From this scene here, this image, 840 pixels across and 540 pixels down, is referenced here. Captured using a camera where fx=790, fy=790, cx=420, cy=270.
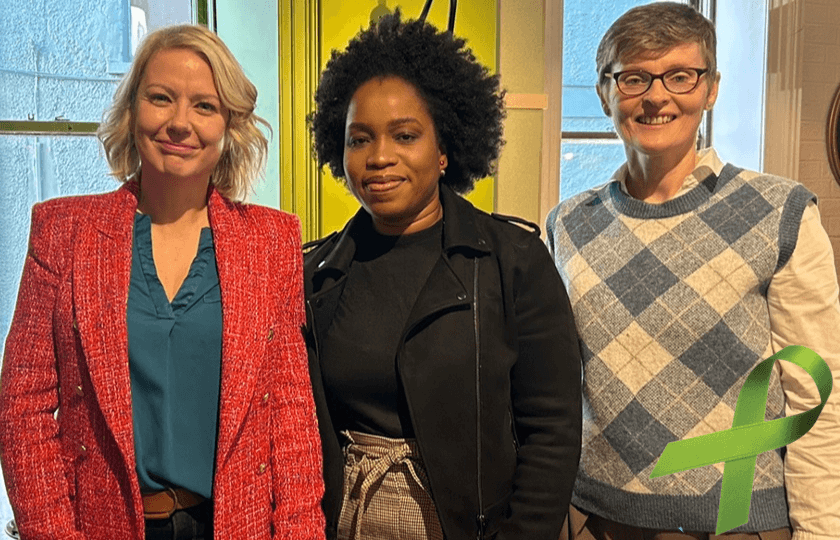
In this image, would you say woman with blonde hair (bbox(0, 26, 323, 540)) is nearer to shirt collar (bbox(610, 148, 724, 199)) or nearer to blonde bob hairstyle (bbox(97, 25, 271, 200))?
blonde bob hairstyle (bbox(97, 25, 271, 200))

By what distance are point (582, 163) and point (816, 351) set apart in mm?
2026

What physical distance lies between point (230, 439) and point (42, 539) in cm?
36

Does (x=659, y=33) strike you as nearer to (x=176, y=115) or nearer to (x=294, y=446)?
(x=176, y=115)

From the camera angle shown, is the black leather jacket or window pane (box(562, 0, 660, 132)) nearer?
the black leather jacket

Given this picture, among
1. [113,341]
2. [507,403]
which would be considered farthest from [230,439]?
[507,403]

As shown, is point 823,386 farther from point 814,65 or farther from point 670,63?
point 814,65

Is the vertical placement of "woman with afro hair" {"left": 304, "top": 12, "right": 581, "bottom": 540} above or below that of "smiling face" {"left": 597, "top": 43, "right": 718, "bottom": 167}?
below

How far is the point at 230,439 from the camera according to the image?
1357 millimetres

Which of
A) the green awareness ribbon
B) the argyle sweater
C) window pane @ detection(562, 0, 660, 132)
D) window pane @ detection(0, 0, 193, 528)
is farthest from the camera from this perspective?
window pane @ detection(562, 0, 660, 132)

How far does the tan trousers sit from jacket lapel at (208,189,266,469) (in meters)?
0.75

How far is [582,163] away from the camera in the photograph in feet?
11.2

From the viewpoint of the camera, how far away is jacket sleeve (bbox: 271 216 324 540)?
1.42 metres

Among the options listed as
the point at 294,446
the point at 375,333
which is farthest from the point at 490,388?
the point at 294,446

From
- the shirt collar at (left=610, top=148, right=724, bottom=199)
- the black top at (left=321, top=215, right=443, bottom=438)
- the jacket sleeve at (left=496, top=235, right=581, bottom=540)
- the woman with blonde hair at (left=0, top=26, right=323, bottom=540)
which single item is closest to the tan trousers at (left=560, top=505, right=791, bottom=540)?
the jacket sleeve at (left=496, top=235, right=581, bottom=540)
